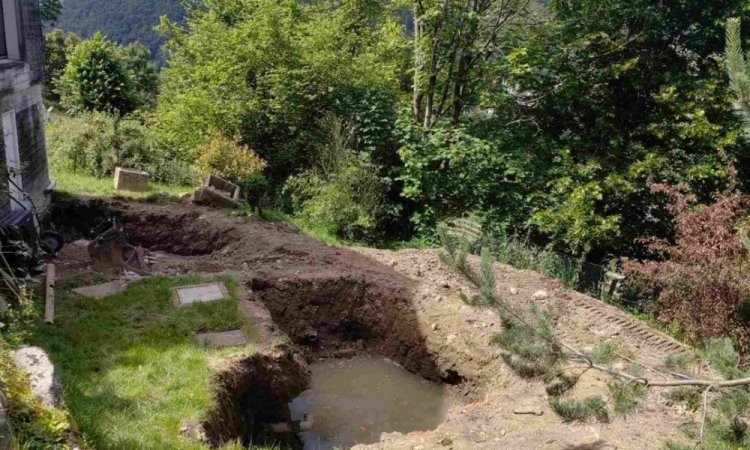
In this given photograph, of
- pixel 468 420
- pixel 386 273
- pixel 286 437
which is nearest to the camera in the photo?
pixel 468 420

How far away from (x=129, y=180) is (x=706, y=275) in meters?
11.5

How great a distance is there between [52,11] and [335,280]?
113ft

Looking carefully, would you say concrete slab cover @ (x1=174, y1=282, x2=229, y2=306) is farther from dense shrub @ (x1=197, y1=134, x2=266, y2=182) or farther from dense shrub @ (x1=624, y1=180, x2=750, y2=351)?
dense shrub @ (x1=624, y1=180, x2=750, y2=351)

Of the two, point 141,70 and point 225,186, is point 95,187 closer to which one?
point 225,186

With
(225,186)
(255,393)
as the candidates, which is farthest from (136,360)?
(225,186)

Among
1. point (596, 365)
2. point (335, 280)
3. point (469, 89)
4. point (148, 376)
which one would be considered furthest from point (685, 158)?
point (148, 376)

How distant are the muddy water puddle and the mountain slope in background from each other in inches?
3414

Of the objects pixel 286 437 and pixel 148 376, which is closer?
pixel 148 376

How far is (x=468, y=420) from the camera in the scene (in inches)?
237

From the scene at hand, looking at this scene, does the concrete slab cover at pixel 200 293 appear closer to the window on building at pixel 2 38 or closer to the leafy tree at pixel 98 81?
the window on building at pixel 2 38

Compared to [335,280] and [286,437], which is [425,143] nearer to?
[335,280]

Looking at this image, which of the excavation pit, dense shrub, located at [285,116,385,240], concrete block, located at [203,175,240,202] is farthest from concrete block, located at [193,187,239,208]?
dense shrub, located at [285,116,385,240]

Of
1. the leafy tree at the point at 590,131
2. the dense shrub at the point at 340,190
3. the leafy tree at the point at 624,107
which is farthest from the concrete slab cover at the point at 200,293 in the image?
the leafy tree at the point at 624,107

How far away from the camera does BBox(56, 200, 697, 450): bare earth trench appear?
19.5ft
